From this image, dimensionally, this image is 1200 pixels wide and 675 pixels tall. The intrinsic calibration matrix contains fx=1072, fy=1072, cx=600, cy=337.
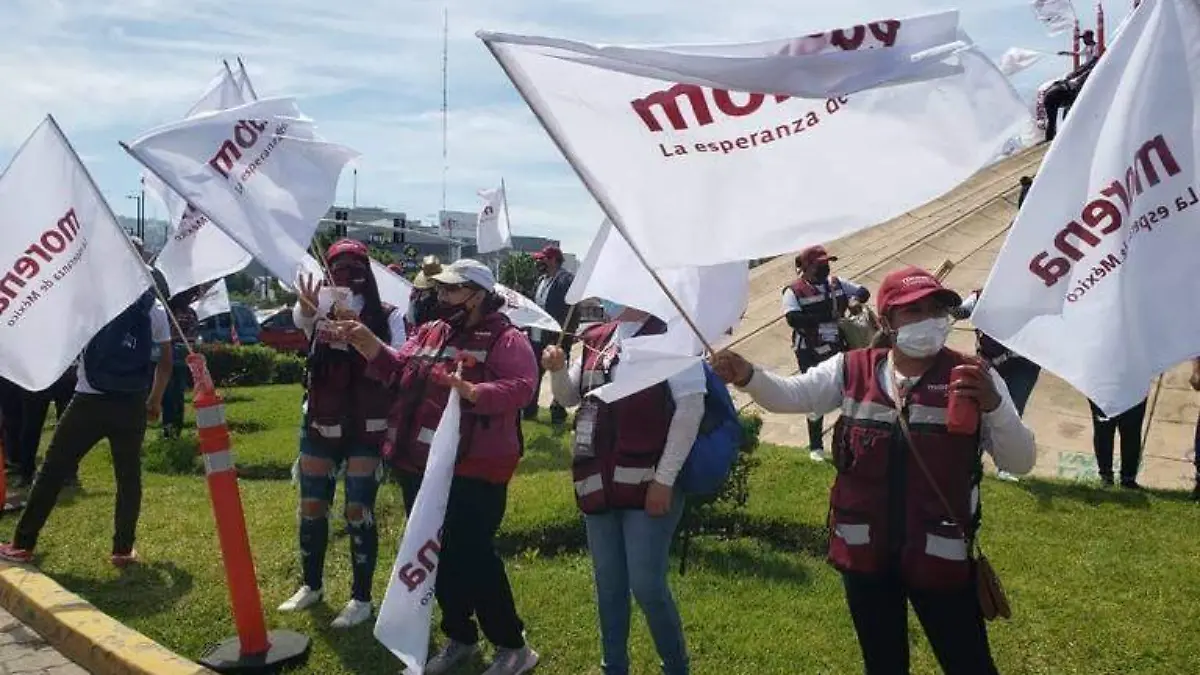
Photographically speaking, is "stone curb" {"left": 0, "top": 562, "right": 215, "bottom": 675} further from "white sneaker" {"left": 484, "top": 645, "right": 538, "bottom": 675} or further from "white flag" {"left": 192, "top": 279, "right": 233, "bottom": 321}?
"white flag" {"left": 192, "top": 279, "right": 233, "bottom": 321}

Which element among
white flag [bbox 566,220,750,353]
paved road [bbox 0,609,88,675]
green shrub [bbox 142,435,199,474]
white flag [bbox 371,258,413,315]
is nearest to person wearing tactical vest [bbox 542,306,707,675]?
white flag [bbox 566,220,750,353]

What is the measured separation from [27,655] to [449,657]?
225 centimetres

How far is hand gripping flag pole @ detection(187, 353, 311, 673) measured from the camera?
4.70 meters

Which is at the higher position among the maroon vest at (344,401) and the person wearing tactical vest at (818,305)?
the person wearing tactical vest at (818,305)

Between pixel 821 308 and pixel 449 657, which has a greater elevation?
pixel 821 308

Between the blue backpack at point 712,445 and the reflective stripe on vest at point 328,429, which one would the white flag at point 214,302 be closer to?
the reflective stripe on vest at point 328,429

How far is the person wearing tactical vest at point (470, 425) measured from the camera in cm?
446

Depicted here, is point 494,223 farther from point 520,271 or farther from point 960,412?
point 520,271

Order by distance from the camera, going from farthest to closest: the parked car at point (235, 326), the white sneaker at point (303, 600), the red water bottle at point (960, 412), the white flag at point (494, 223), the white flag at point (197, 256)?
1. the parked car at point (235, 326)
2. the white flag at point (494, 223)
3. the white flag at point (197, 256)
4. the white sneaker at point (303, 600)
5. the red water bottle at point (960, 412)

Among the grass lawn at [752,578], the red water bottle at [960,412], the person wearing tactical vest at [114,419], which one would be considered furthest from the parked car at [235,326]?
the red water bottle at [960,412]

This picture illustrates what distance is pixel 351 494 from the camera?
5160 mm

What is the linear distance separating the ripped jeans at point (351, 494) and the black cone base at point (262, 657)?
1.47 feet

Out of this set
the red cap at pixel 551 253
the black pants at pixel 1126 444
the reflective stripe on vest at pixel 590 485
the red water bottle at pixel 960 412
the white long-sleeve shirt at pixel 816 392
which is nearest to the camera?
the red water bottle at pixel 960 412

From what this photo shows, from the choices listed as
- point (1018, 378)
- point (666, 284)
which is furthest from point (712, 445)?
point (1018, 378)
